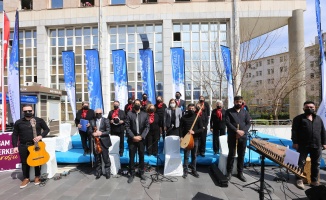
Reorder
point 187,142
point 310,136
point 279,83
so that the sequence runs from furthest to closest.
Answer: point 279,83 < point 187,142 < point 310,136

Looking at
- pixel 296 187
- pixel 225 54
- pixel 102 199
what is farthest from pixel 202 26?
pixel 102 199

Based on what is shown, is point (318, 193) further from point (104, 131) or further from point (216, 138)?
point (104, 131)

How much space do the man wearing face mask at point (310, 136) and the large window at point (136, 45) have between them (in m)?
12.6

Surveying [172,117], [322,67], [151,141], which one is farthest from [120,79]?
[322,67]

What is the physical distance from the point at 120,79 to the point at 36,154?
6726 millimetres

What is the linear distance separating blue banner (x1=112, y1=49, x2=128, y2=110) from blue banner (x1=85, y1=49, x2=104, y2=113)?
1002 millimetres

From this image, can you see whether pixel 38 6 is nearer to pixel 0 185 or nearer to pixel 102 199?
pixel 0 185

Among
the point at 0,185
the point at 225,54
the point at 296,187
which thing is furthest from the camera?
the point at 225,54

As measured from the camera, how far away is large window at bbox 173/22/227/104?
55.3 ft

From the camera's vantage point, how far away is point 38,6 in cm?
1775

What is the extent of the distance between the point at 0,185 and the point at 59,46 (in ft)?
48.9

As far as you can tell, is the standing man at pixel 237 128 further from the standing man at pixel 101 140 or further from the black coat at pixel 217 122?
the standing man at pixel 101 140

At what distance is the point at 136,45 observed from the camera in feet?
56.8

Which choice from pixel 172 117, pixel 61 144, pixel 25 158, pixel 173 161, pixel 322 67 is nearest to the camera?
pixel 25 158
